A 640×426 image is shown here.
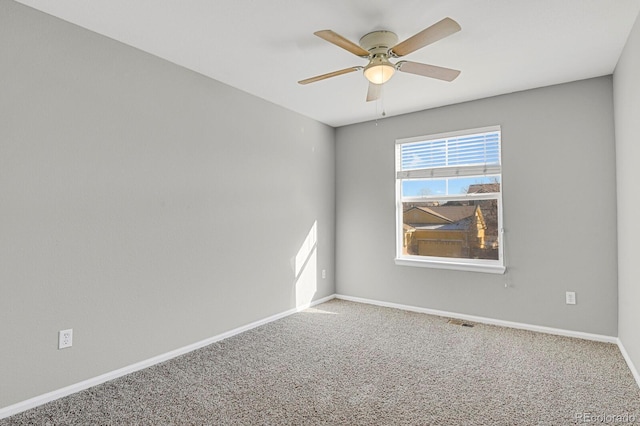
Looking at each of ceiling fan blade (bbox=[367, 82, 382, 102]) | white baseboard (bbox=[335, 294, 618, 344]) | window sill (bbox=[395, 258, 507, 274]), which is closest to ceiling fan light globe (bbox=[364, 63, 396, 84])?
ceiling fan blade (bbox=[367, 82, 382, 102])

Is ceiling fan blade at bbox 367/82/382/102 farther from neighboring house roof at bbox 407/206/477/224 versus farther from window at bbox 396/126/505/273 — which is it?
neighboring house roof at bbox 407/206/477/224

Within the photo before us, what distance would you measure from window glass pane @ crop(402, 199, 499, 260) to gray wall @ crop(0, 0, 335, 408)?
1.76 metres

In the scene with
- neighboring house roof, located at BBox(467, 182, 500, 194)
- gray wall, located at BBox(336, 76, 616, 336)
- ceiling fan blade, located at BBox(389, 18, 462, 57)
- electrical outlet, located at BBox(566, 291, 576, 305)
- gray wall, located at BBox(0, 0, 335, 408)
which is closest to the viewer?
ceiling fan blade, located at BBox(389, 18, 462, 57)

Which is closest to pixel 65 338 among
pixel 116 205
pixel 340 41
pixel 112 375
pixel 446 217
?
pixel 112 375

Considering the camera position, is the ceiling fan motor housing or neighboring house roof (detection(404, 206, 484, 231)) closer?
the ceiling fan motor housing

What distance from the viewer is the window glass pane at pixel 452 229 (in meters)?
3.81

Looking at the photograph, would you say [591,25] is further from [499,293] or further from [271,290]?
[271,290]

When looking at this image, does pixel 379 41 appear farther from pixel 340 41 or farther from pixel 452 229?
pixel 452 229

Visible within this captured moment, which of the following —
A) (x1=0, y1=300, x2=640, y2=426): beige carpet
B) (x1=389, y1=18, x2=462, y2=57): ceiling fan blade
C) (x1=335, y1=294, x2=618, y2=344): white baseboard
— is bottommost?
(x1=0, y1=300, x2=640, y2=426): beige carpet

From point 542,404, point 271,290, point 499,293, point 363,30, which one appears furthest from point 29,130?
point 499,293

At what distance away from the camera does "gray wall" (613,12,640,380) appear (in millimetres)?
2359

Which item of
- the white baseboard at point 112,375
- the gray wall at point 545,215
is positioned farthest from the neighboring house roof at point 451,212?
the white baseboard at point 112,375

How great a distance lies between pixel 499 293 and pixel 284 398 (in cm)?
259

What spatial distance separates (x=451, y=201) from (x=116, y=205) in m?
3.40
